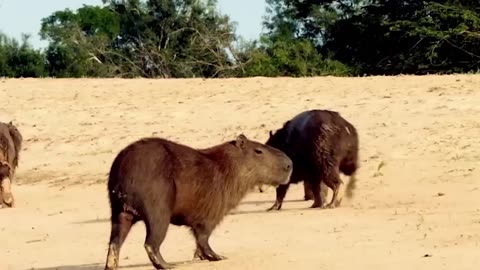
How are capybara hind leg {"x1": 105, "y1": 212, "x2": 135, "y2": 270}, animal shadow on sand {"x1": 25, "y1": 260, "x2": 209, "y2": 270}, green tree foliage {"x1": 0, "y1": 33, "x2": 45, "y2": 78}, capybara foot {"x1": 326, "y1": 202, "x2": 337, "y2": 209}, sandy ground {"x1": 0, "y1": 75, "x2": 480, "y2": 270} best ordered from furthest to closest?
green tree foliage {"x1": 0, "y1": 33, "x2": 45, "y2": 78} < capybara foot {"x1": 326, "y1": 202, "x2": 337, "y2": 209} < sandy ground {"x1": 0, "y1": 75, "x2": 480, "y2": 270} < animal shadow on sand {"x1": 25, "y1": 260, "x2": 209, "y2": 270} < capybara hind leg {"x1": 105, "y1": 212, "x2": 135, "y2": 270}

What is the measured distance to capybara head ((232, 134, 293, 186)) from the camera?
9.88m

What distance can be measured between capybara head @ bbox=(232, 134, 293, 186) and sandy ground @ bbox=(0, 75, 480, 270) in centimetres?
60

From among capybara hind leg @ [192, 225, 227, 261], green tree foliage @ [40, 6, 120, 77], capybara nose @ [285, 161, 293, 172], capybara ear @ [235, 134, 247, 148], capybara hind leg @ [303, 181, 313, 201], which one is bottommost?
green tree foliage @ [40, 6, 120, 77]

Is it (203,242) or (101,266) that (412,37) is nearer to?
(101,266)

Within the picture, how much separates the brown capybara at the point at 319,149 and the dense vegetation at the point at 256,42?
15429mm

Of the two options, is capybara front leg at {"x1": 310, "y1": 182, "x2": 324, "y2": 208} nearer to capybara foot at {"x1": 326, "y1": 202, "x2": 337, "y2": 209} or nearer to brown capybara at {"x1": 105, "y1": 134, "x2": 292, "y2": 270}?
capybara foot at {"x1": 326, "y1": 202, "x2": 337, "y2": 209}

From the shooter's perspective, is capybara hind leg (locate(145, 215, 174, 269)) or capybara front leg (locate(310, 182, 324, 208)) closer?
capybara hind leg (locate(145, 215, 174, 269))

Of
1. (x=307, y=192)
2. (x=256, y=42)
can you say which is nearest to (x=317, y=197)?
(x=307, y=192)

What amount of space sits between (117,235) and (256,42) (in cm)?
3195

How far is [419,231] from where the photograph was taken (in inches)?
415

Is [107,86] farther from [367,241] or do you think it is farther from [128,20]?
[128,20]

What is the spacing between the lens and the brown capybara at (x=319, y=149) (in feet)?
42.7

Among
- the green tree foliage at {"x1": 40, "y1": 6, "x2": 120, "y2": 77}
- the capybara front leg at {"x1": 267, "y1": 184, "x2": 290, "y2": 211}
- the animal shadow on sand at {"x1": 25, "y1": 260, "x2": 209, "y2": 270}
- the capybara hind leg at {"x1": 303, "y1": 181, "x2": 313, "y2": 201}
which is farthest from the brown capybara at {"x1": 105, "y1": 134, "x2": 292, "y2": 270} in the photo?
the green tree foliage at {"x1": 40, "y1": 6, "x2": 120, "y2": 77}

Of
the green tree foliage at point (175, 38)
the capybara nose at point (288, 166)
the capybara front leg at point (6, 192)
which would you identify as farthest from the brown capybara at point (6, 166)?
the green tree foliage at point (175, 38)
